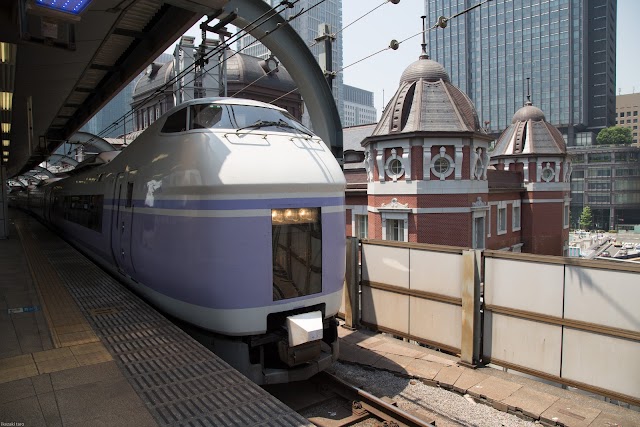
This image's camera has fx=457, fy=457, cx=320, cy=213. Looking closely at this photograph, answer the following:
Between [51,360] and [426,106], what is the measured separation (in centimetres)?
1813

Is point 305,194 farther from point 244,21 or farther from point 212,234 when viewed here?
point 244,21

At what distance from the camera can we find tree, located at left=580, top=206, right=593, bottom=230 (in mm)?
77312

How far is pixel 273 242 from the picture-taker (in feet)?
18.5

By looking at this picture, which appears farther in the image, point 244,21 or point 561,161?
point 561,161

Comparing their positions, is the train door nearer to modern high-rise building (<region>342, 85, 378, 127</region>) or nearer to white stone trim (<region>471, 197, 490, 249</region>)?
white stone trim (<region>471, 197, 490, 249</region>)

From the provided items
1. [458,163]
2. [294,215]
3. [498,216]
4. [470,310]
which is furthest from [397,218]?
[294,215]

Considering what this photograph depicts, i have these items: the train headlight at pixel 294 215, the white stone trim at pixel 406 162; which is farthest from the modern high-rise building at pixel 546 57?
the train headlight at pixel 294 215

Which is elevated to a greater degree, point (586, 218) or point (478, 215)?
point (478, 215)

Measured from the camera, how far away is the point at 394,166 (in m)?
20.1

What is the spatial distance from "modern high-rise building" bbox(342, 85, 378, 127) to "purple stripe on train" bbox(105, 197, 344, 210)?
393ft

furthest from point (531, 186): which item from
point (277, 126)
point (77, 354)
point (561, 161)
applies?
point (77, 354)

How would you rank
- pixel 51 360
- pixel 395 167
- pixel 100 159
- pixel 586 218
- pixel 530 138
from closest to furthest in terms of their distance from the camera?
pixel 51 360, pixel 100 159, pixel 395 167, pixel 530 138, pixel 586 218

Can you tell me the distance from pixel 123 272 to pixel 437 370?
222 inches

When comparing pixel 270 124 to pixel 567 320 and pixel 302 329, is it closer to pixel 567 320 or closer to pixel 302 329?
pixel 302 329
